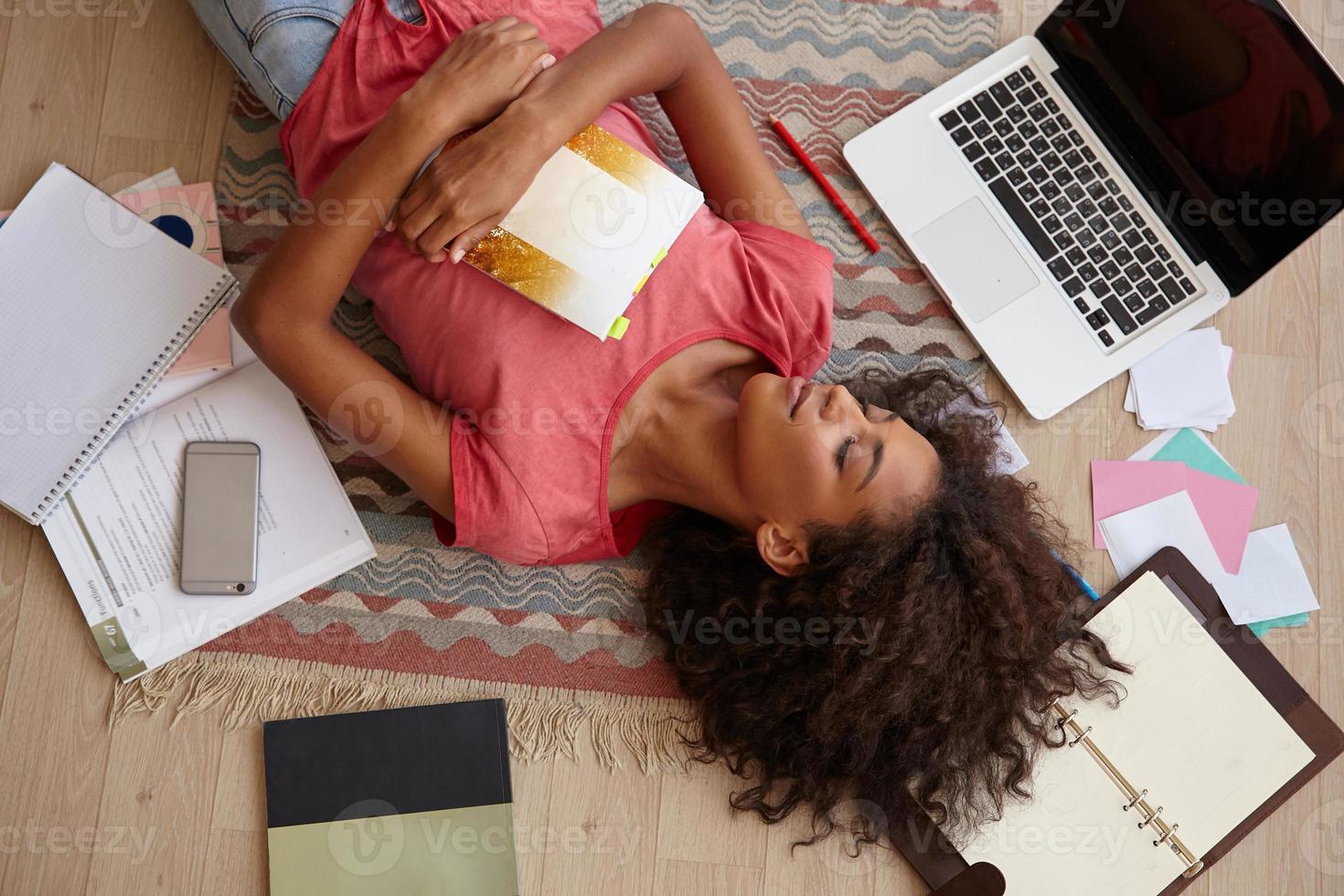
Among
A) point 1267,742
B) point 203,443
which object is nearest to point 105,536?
point 203,443

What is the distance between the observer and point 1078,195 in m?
1.25

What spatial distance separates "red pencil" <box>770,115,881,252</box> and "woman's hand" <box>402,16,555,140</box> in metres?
0.38

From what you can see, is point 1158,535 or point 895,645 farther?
point 1158,535

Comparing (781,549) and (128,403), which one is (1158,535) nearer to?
(781,549)

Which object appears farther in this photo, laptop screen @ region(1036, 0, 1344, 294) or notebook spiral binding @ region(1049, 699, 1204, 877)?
notebook spiral binding @ region(1049, 699, 1204, 877)

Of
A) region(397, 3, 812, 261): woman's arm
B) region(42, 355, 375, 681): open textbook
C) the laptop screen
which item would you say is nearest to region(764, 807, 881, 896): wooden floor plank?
region(42, 355, 375, 681): open textbook

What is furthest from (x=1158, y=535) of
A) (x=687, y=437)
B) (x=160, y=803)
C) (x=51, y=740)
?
(x=51, y=740)

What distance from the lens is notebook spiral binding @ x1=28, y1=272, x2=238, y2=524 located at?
1.17 m

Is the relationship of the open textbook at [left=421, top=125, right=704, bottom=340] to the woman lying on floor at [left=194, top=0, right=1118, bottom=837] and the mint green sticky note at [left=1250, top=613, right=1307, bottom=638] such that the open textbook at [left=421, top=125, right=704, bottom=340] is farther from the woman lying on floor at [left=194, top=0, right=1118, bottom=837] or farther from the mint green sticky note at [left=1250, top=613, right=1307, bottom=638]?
the mint green sticky note at [left=1250, top=613, right=1307, bottom=638]

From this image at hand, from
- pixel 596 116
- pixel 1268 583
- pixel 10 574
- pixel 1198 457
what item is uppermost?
pixel 596 116

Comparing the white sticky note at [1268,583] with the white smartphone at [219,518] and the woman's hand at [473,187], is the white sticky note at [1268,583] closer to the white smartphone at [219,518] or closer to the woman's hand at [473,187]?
the woman's hand at [473,187]

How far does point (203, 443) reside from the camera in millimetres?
1199

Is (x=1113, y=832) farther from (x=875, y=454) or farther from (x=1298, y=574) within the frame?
(x=875, y=454)

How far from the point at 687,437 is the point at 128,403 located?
0.70 m
